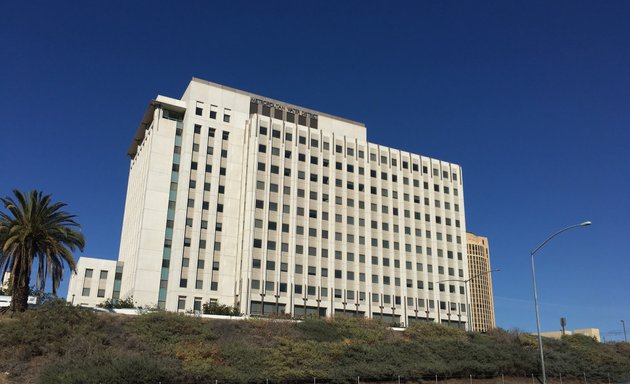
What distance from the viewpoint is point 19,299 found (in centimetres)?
4550

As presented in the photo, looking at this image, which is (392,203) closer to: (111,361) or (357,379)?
(357,379)

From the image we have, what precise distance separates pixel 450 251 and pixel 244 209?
36688mm

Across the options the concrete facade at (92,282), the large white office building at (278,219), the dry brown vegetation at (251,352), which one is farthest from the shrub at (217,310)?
the concrete facade at (92,282)

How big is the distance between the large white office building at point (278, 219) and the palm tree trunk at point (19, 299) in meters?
26.1

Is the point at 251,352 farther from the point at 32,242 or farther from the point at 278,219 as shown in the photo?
the point at 278,219

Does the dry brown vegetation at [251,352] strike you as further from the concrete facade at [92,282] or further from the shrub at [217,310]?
the concrete facade at [92,282]

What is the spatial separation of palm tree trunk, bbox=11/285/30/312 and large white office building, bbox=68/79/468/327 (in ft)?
85.5

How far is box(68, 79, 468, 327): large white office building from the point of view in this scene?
248 feet

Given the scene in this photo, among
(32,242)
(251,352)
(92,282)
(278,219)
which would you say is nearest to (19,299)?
(32,242)

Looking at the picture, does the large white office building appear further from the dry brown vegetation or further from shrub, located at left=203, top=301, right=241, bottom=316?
the dry brown vegetation

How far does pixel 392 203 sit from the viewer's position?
9125cm

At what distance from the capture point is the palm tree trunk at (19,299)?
45.1 m

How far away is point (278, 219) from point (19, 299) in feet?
129

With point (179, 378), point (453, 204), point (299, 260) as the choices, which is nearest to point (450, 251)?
point (453, 204)
